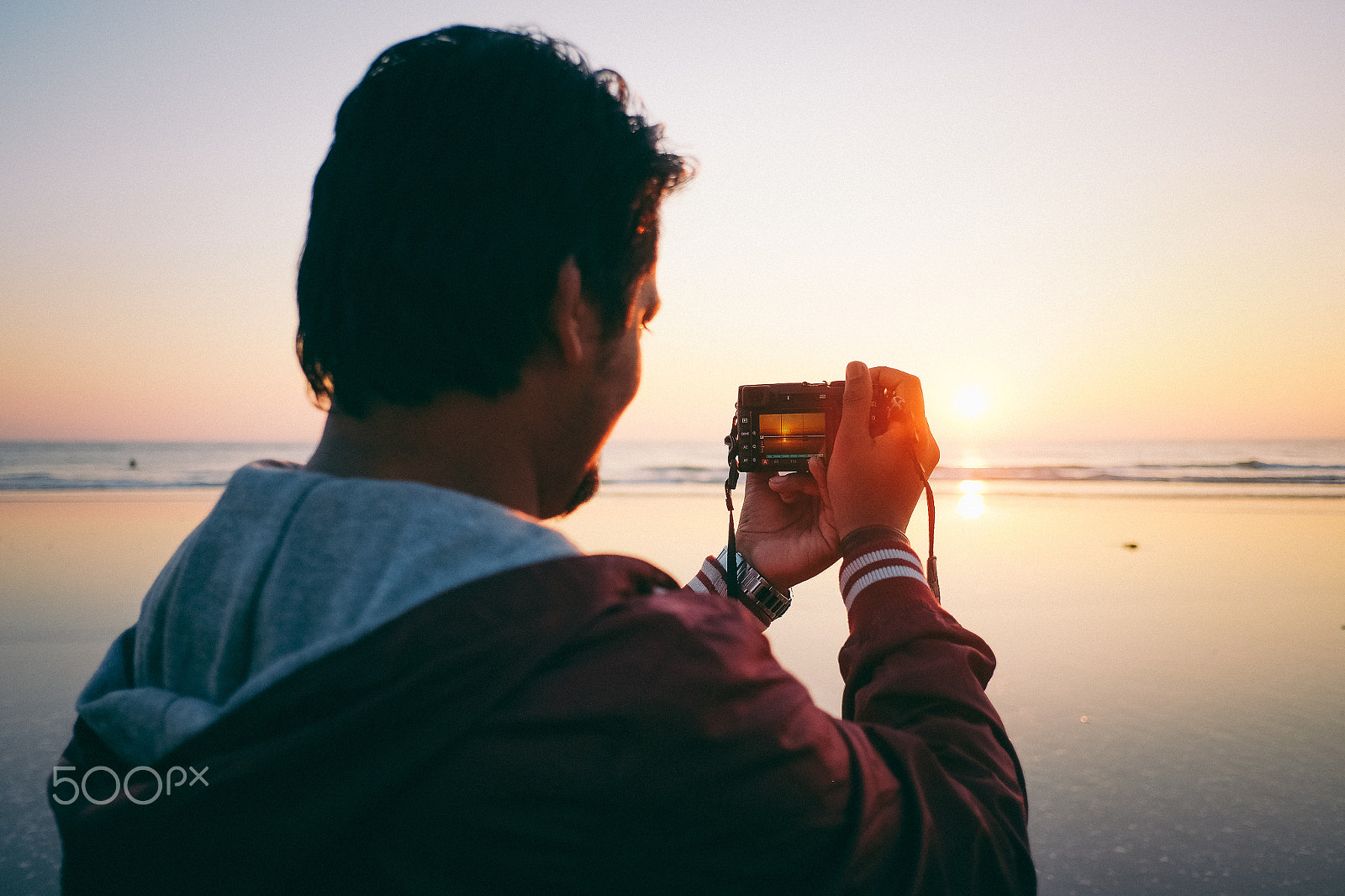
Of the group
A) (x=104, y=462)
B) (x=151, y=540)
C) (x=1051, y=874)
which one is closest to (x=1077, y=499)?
(x=1051, y=874)

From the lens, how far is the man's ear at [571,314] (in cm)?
84

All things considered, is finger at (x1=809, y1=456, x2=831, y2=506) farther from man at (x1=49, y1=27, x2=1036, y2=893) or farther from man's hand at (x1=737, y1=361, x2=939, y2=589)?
man at (x1=49, y1=27, x2=1036, y2=893)

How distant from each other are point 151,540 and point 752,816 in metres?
8.80

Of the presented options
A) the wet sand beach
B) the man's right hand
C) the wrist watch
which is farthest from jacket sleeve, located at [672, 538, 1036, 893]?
the wet sand beach

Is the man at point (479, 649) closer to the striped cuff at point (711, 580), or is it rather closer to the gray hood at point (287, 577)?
the gray hood at point (287, 577)

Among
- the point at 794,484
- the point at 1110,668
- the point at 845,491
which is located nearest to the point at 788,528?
the point at 794,484

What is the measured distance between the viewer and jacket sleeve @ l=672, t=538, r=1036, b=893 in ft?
2.42

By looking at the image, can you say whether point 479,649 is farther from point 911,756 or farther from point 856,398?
point 856,398

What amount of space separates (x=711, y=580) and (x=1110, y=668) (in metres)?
3.38

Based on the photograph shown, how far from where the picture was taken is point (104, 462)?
27.9 m

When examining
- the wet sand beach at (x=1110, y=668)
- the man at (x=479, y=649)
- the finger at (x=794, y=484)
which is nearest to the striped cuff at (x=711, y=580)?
the finger at (x=794, y=484)

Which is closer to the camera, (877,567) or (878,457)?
(877,567)

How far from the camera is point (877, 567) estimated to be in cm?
114

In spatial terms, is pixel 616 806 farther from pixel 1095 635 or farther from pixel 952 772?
pixel 1095 635
